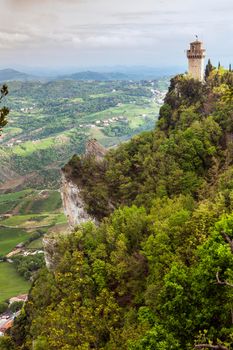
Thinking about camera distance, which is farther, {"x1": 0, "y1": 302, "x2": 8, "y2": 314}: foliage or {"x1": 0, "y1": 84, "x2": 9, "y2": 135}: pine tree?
{"x1": 0, "y1": 302, "x2": 8, "y2": 314}: foliage

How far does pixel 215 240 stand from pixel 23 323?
37461 millimetres

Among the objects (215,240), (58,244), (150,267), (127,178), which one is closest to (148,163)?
(127,178)

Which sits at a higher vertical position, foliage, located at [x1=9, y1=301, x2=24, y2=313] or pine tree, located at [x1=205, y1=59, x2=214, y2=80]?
pine tree, located at [x1=205, y1=59, x2=214, y2=80]

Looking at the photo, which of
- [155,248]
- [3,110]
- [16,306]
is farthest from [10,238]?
[3,110]

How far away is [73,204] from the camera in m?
71.1

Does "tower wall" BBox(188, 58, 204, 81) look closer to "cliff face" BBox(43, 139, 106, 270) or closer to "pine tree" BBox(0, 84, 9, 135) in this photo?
"cliff face" BBox(43, 139, 106, 270)

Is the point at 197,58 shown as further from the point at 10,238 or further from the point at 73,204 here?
the point at 10,238

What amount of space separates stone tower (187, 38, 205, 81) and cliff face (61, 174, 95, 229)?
91.3 feet

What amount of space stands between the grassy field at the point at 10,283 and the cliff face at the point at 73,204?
46.7 metres

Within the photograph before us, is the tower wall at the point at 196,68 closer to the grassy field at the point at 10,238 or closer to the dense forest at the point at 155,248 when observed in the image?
the dense forest at the point at 155,248

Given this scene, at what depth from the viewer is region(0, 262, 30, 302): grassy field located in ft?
373

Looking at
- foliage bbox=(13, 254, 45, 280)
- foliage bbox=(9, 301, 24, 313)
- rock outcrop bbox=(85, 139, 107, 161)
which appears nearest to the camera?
rock outcrop bbox=(85, 139, 107, 161)

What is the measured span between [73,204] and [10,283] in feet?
200

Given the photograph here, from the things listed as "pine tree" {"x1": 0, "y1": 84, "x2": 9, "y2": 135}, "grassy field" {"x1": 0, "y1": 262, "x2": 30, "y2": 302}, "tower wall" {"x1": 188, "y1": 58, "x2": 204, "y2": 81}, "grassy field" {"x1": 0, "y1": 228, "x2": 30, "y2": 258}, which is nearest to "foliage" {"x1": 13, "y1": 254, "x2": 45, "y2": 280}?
"grassy field" {"x1": 0, "y1": 262, "x2": 30, "y2": 302}
